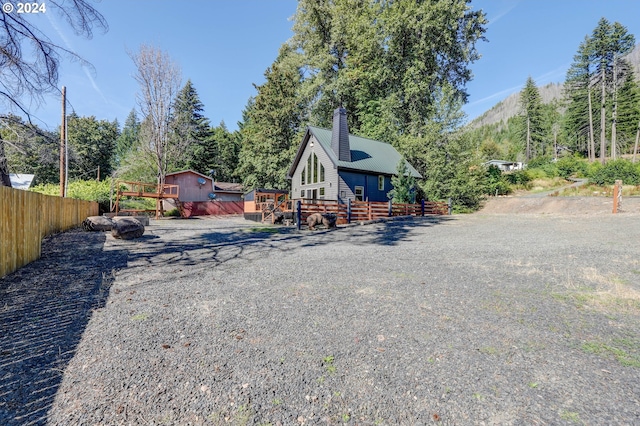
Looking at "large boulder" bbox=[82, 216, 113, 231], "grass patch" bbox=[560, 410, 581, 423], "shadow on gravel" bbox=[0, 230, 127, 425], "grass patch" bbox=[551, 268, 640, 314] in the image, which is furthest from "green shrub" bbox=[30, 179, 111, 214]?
"grass patch" bbox=[560, 410, 581, 423]

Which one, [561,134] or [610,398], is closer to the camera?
[610,398]

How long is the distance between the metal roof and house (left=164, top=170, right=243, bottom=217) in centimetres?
1358

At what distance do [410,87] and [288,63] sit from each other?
42.2 feet

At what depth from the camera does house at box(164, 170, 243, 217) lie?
27797mm

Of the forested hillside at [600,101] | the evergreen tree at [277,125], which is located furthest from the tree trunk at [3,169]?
the forested hillside at [600,101]

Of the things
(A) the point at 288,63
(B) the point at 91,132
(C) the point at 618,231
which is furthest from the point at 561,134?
(B) the point at 91,132

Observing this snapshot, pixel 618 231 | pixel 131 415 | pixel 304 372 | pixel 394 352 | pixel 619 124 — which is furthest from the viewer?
pixel 619 124

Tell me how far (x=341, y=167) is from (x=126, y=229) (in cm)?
1284

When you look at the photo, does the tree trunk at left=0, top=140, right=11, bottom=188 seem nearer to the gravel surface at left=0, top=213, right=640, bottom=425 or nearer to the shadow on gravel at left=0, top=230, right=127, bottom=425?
the shadow on gravel at left=0, top=230, right=127, bottom=425

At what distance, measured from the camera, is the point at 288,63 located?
3030cm

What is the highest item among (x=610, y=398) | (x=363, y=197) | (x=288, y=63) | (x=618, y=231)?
(x=288, y=63)

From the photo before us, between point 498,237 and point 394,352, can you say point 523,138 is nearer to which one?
point 498,237

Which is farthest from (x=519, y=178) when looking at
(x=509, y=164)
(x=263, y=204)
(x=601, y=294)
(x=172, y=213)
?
(x=172, y=213)

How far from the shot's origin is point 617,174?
2706cm
